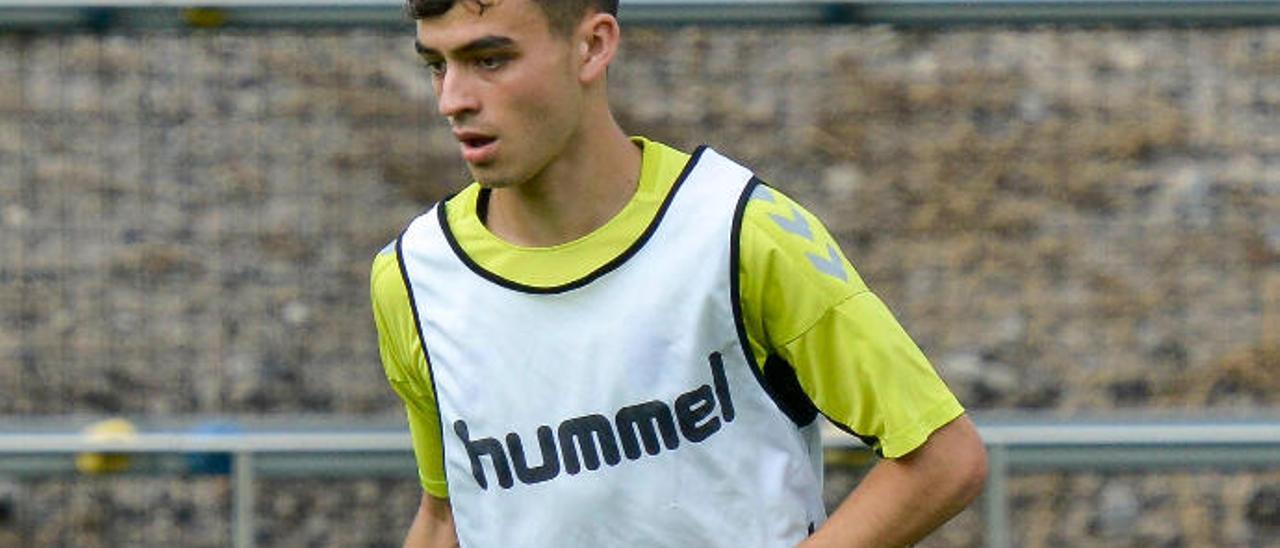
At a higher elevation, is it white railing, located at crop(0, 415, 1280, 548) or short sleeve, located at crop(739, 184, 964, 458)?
short sleeve, located at crop(739, 184, 964, 458)

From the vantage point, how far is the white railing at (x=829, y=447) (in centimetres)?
367

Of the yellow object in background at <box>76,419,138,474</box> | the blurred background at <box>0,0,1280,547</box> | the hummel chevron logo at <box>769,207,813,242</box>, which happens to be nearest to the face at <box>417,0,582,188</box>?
the hummel chevron logo at <box>769,207,813,242</box>

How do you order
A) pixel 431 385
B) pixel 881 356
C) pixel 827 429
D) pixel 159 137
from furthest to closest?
pixel 159 137, pixel 827 429, pixel 431 385, pixel 881 356

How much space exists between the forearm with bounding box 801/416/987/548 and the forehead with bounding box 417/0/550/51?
556mm

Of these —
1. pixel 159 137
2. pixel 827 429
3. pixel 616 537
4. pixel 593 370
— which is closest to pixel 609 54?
pixel 593 370

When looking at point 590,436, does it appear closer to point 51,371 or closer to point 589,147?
point 589,147

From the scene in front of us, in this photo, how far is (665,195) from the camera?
258 cm

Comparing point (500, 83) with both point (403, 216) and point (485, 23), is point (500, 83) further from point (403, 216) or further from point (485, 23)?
point (403, 216)

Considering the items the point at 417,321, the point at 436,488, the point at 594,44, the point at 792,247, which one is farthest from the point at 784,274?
the point at 436,488

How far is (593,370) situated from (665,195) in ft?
0.63

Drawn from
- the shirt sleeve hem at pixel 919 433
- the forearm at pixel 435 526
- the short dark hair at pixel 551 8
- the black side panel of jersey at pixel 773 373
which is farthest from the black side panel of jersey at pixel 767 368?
the forearm at pixel 435 526

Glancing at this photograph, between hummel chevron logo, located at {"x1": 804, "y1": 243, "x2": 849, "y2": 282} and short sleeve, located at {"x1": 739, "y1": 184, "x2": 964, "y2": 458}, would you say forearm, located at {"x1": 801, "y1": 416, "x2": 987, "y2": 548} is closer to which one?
short sleeve, located at {"x1": 739, "y1": 184, "x2": 964, "y2": 458}

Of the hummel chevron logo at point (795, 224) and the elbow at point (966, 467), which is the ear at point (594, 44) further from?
the elbow at point (966, 467)

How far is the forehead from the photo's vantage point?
8.12 feet
